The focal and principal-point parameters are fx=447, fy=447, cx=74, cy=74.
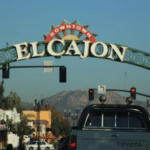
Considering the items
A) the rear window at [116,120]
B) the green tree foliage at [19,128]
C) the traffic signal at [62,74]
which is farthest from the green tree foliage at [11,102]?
the rear window at [116,120]

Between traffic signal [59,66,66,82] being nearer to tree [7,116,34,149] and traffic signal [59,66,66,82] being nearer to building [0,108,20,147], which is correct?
building [0,108,20,147]

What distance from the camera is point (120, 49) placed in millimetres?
43094

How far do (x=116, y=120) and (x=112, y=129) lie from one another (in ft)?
2.17

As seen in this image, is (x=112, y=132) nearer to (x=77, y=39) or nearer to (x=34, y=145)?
(x=77, y=39)

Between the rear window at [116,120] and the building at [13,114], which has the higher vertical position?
the building at [13,114]

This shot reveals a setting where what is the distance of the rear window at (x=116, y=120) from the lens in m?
9.98

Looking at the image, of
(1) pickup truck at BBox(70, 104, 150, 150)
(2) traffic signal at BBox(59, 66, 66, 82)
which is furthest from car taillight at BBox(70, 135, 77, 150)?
(2) traffic signal at BBox(59, 66, 66, 82)

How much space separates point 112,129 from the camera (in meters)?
9.40

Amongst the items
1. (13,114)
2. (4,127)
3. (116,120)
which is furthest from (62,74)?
(13,114)

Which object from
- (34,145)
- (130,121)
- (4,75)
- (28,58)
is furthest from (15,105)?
(130,121)

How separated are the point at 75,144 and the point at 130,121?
158 centimetres

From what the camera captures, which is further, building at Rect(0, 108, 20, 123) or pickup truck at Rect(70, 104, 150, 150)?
building at Rect(0, 108, 20, 123)

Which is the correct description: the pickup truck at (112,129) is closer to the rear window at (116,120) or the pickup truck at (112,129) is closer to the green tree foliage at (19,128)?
the rear window at (116,120)

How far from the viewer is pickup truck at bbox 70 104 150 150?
9033mm
